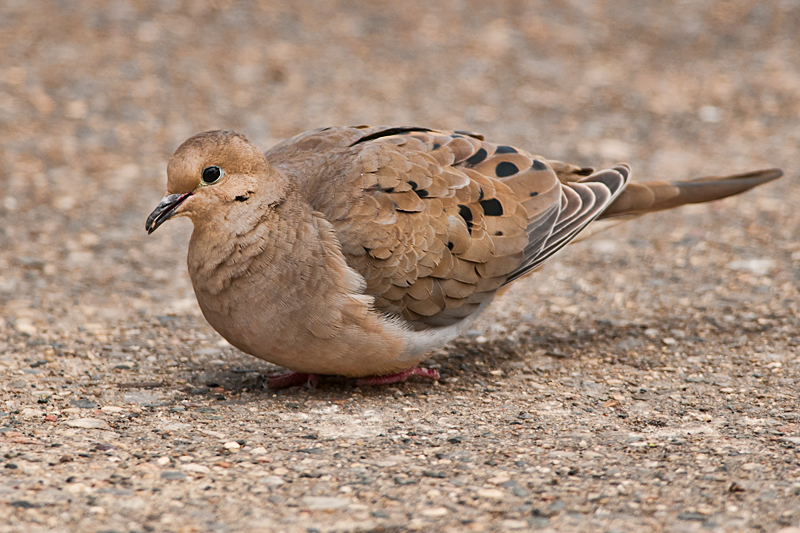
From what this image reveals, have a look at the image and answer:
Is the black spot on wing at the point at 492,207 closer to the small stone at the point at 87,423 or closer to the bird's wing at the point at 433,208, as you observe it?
the bird's wing at the point at 433,208

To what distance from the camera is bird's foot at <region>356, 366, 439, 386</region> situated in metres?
4.35

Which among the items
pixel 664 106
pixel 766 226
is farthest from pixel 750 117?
pixel 766 226

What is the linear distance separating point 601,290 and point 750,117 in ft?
11.5

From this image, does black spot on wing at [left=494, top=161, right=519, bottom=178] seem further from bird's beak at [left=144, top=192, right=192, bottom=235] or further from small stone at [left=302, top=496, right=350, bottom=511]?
small stone at [left=302, top=496, right=350, bottom=511]

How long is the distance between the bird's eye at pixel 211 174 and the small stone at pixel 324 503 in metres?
1.51

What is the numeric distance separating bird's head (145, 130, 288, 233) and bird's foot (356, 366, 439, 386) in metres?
0.99

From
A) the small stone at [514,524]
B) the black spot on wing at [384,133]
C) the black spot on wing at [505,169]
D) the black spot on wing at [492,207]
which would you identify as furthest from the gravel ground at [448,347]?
the black spot on wing at [384,133]

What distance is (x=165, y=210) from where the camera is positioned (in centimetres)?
389

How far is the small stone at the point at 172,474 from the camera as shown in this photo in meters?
→ 3.24

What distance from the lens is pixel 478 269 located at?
14.2 ft

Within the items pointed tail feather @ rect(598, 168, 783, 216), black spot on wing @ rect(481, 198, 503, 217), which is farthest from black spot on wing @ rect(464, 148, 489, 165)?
pointed tail feather @ rect(598, 168, 783, 216)

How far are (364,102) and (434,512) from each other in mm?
6085

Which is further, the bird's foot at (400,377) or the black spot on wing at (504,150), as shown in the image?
the black spot on wing at (504,150)

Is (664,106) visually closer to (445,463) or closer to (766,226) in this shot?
(766,226)
